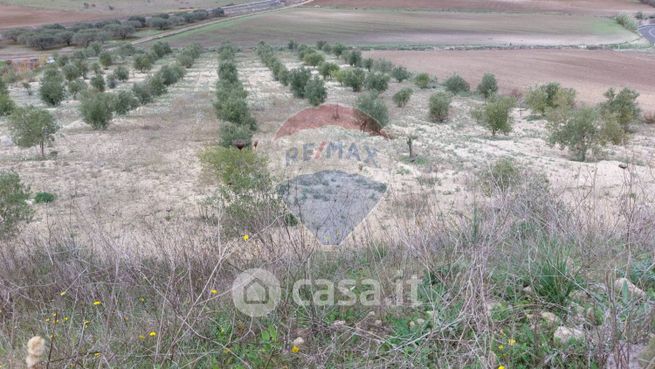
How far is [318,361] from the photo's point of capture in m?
3.95

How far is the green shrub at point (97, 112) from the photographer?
86.5 ft

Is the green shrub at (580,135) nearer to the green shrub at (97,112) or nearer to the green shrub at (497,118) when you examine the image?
the green shrub at (497,118)

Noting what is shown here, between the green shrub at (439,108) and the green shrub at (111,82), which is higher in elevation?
the green shrub at (439,108)

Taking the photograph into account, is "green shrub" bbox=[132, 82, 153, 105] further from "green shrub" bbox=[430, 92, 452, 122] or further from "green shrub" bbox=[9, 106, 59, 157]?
"green shrub" bbox=[430, 92, 452, 122]

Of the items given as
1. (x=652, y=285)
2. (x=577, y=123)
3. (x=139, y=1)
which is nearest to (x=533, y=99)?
(x=577, y=123)

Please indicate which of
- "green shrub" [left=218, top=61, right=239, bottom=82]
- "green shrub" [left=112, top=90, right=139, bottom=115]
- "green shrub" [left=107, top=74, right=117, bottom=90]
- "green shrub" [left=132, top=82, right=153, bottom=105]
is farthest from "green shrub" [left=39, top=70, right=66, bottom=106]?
"green shrub" [left=218, top=61, right=239, bottom=82]

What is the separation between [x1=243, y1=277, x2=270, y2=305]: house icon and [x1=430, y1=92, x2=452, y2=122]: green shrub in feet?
86.9

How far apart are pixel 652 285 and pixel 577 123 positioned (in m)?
19.1

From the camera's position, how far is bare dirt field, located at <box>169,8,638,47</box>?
3184 inches

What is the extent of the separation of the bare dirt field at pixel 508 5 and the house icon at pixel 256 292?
4648 inches

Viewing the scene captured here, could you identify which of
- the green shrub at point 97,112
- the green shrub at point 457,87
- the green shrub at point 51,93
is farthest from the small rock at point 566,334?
the green shrub at point 457,87

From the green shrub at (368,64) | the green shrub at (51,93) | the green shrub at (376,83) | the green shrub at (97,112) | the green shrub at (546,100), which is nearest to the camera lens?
the green shrub at (97,112)

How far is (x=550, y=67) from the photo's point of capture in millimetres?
55094

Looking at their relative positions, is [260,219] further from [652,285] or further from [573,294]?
[652,285]
